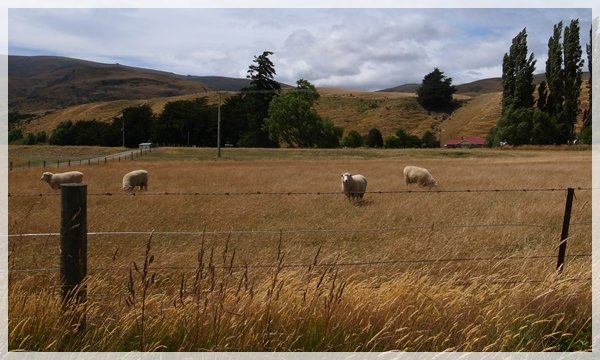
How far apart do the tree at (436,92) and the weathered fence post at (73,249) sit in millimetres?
147573

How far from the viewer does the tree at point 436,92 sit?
145500 millimetres

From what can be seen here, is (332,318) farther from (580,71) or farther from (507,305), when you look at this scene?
(580,71)

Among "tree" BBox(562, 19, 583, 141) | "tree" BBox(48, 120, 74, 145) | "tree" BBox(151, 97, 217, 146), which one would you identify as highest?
"tree" BBox(562, 19, 583, 141)

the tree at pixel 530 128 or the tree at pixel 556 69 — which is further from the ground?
the tree at pixel 556 69

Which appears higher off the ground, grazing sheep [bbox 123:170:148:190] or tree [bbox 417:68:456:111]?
tree [bbox 417:68:456:111]

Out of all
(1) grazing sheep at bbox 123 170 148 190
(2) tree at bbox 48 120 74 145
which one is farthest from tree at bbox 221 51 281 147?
(1) grazing sheep at bbox 123 170 148 190

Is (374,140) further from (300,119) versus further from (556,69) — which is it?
(556,69)

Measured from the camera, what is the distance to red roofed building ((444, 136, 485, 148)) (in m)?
106

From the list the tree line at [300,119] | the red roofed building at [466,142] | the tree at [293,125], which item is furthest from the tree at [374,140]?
the red roofed building at [466,142]

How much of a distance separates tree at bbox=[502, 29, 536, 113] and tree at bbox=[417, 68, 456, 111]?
66649 millimetres

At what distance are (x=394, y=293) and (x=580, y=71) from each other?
75.3m

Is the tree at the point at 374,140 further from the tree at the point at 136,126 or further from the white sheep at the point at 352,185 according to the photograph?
the white sheep at the point at 352,185

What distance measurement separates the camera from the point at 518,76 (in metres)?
76.3

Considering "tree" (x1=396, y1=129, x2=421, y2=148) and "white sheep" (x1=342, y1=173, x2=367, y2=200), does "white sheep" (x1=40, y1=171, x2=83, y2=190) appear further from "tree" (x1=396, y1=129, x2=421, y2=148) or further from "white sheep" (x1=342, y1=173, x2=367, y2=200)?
"tree" (x1=396, y1=129, x2=421, y2=148)
